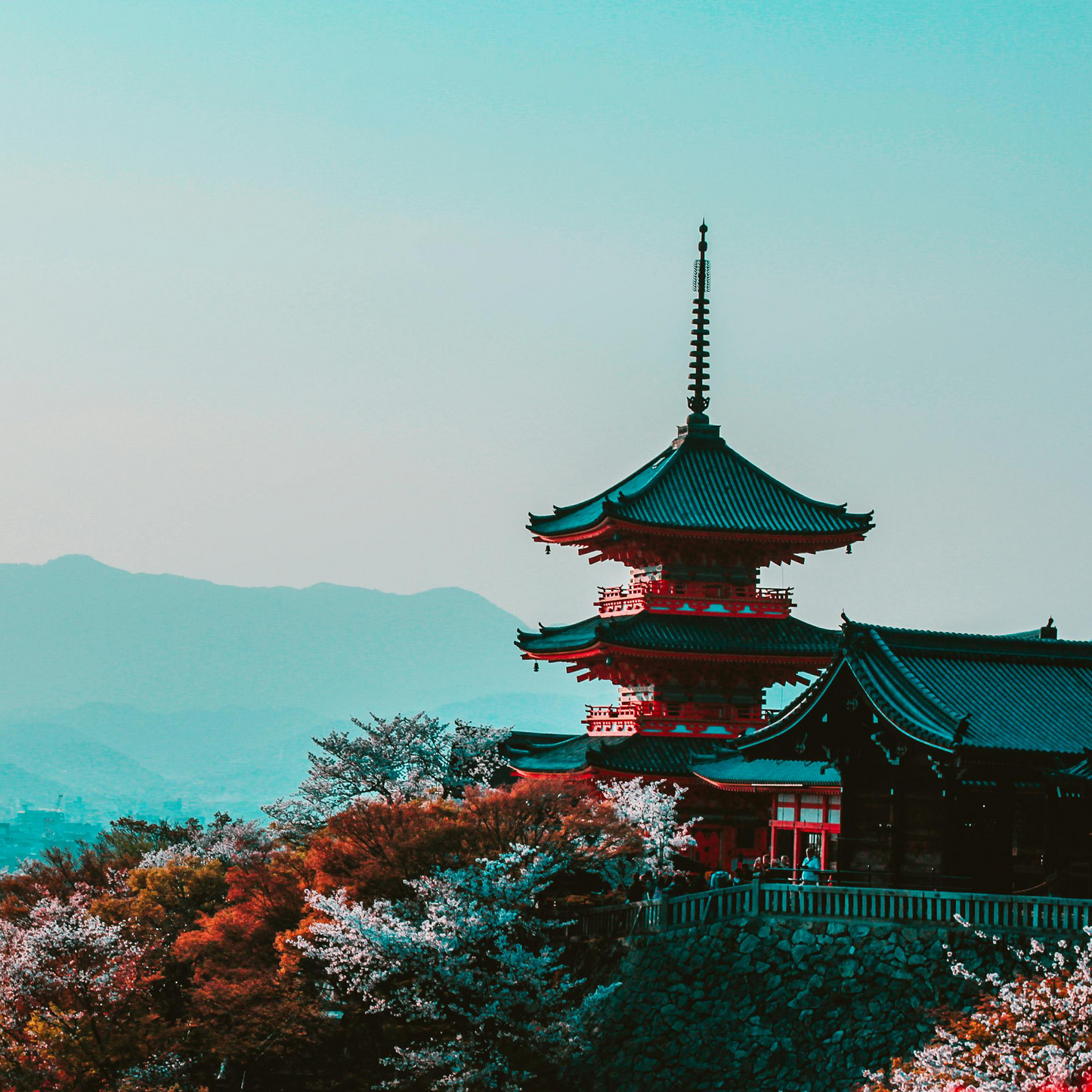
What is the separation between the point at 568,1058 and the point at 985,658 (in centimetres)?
1233

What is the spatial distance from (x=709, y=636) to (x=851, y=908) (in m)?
21.0

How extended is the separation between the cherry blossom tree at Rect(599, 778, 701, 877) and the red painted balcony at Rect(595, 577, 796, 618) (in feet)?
21.3

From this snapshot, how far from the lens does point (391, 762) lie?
56531mm

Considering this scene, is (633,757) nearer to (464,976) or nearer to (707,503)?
(707,503)

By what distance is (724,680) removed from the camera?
5259 cm

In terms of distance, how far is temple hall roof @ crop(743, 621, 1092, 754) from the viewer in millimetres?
31922

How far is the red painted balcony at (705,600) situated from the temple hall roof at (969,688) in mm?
16219

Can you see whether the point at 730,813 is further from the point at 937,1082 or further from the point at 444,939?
the point at 937,1082

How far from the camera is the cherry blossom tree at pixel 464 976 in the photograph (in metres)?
33.2

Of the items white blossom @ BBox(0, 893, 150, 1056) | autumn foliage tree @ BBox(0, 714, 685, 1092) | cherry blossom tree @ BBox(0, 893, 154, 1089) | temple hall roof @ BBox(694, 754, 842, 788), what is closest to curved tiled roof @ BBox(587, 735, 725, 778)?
temple hall roof @ BBox(694, 754, 842, 788)

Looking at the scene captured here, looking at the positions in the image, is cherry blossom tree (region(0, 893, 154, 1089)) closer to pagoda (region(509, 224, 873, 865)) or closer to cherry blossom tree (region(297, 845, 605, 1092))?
cherry blossom tree (region(297, 845, 605, 1092))

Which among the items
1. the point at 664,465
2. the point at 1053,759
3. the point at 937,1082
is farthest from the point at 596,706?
the point at 937,1082

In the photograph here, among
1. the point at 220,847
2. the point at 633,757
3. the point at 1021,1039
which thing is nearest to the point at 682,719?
the point at 633,757

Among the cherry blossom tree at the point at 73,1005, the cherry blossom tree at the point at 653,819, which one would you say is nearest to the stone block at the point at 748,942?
the cherry blossom tree at the point at 653,819
